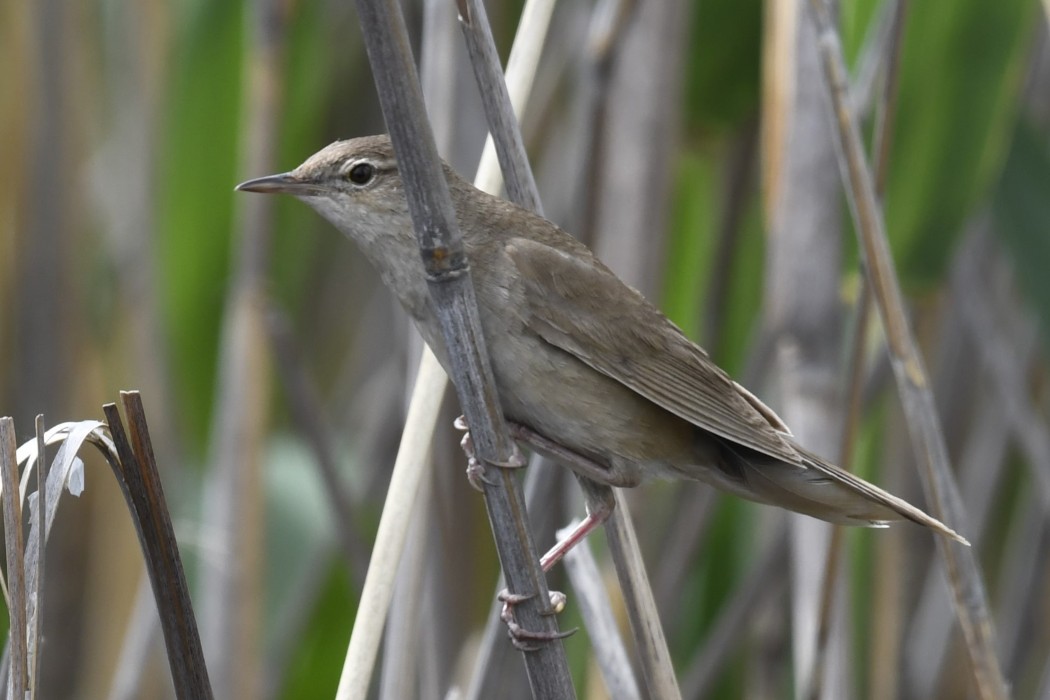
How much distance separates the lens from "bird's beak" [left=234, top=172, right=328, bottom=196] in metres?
1.63

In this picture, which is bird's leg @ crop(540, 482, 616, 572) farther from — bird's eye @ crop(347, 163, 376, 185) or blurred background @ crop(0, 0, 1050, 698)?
bird's eye @ crop(347, 163, 376, 185)

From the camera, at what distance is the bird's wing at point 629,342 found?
1642 millimetres

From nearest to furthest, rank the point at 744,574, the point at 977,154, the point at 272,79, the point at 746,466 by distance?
the point at 746,466 → the point at 977,154 → the point at 272,79 → the point at 744,574

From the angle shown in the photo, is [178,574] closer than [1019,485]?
Yes

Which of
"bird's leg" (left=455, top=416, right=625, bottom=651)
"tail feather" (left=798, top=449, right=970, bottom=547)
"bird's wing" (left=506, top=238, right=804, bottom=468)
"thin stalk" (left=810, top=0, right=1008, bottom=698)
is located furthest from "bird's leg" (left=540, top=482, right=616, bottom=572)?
"thin stalk" (left=810, top=0, right=1008, bottom=698)

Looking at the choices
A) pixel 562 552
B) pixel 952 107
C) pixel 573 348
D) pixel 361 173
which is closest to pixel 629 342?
pixel 573 348

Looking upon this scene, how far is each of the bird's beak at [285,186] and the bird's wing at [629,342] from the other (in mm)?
286

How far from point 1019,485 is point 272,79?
216 cm

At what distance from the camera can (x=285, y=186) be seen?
1643 millimetres

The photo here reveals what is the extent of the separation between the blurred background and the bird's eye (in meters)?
0.39

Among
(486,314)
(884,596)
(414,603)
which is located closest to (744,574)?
(884,596)

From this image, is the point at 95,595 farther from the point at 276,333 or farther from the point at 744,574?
the point at 744,574

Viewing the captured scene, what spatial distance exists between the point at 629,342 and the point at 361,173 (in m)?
0.45

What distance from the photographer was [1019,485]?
3.15 m
